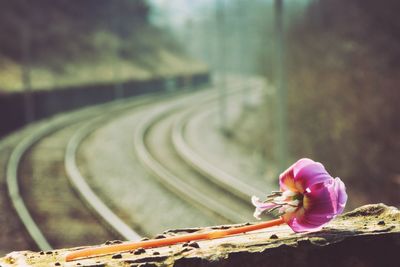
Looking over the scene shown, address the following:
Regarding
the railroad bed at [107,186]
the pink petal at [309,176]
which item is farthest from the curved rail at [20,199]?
the pink petal at [309,176]

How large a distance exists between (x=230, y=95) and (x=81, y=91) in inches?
660

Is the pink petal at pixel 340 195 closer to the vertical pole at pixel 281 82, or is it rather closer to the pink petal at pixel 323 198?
the pink petal at pixel 323 198

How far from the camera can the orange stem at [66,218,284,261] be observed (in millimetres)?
2596

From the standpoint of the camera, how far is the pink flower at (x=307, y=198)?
2625 mm

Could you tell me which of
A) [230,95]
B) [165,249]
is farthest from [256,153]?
[230,95]

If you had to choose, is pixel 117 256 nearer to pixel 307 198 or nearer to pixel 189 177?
pixel 307 198

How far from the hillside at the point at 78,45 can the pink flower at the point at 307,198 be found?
69.9 feet

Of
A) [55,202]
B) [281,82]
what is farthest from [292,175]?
[281,82]

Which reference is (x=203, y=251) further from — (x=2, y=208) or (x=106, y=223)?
(x=2, y=208)

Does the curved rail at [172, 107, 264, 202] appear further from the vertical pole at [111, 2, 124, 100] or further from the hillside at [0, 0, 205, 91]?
the vertical pole at [111, 2, 124, 100]

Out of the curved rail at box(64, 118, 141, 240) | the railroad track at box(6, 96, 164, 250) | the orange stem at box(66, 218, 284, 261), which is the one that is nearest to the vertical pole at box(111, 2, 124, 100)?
the curved rail at box(64, 118, 141, 240)

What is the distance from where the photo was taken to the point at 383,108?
834 inches

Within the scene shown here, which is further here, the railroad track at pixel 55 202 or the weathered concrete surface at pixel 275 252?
the railroad track at pixel 55 202

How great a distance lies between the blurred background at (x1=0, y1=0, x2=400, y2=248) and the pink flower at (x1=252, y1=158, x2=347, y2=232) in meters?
9.70
